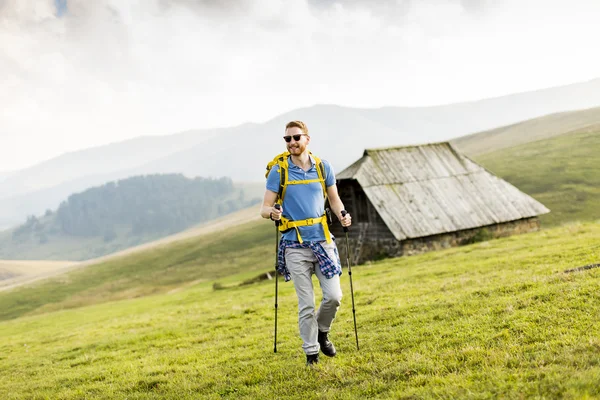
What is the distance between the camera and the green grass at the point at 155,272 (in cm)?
6475

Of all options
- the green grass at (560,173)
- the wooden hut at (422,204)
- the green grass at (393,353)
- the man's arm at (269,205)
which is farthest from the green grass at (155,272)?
the man's arm at (269,205)

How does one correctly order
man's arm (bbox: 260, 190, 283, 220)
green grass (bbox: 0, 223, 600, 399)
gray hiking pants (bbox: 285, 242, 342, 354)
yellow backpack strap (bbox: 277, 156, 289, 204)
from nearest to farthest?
1. green grass (bbox: 0, 223, 600, 399)
2. man's arm (bbox: 260, 190, 283, 220)
3. gray hiking pants (bbox: 285, 242, 342, 354)
4. yellow backpack strap (bbox: 277, 156, 289, 204)

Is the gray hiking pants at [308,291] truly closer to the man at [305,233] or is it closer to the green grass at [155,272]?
the man at [305,233]

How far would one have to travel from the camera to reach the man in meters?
8.59

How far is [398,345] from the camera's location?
9094 millimetres

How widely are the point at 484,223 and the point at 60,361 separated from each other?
28222mm

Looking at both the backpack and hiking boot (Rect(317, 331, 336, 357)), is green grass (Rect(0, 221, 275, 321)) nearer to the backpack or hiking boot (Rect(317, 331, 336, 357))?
hiking boot (Rect(317, 331, 336, 357))

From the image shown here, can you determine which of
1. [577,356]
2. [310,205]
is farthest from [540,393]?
[310,205]

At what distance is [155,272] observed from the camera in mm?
81750

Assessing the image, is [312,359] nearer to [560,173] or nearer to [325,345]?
[325,345]

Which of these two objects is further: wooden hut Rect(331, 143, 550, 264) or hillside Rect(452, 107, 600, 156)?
hillside Rect(452, 107, 600, 156)

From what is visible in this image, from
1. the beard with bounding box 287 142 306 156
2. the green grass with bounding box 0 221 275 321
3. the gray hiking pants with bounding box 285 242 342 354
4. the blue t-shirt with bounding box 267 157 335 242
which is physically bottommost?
the green grass with bounding box 0 221 275 321

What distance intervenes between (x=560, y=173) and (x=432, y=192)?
1613 inches

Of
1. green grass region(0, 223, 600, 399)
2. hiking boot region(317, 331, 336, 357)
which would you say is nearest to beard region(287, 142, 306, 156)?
hiking boot region(317, 331, 336, 357)
